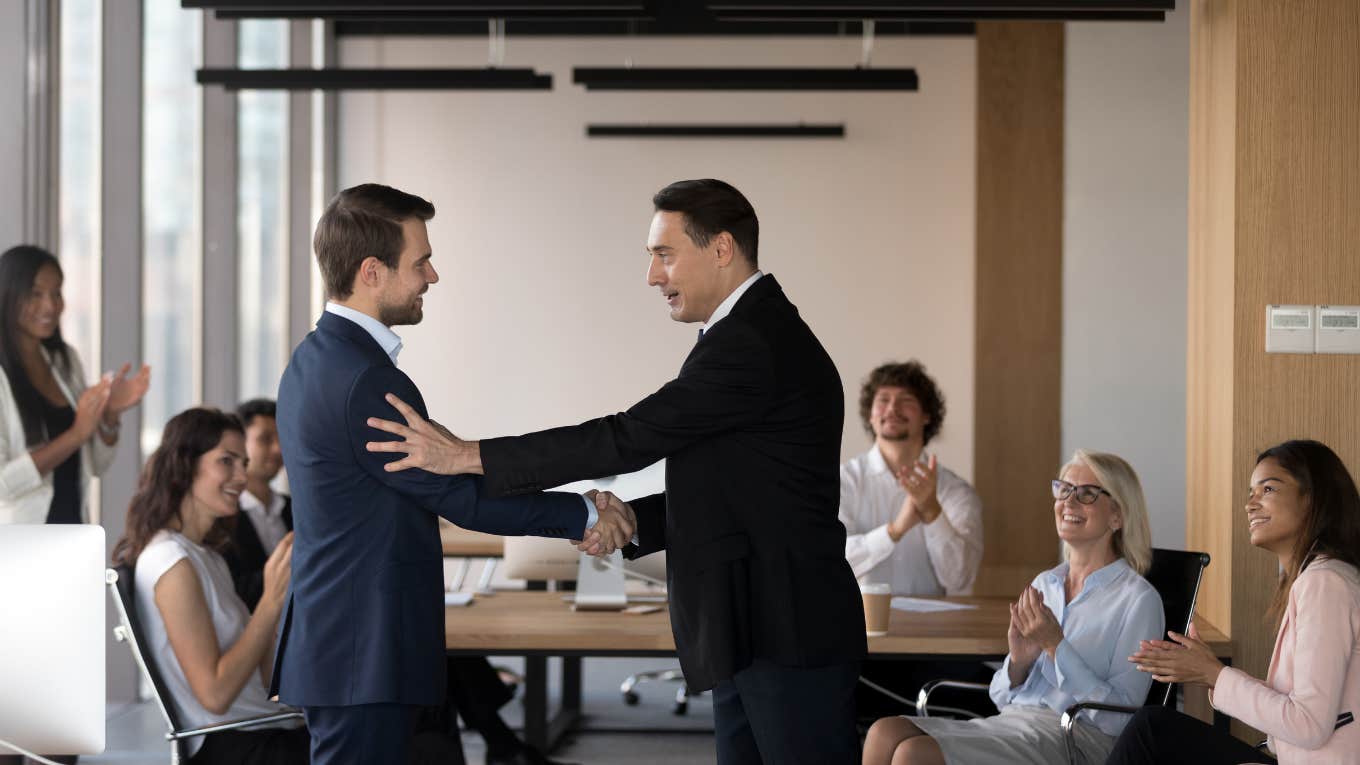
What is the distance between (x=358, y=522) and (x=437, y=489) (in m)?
0.17

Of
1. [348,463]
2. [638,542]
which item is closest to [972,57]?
[638,542]

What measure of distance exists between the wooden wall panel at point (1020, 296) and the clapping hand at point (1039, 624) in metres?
5.03

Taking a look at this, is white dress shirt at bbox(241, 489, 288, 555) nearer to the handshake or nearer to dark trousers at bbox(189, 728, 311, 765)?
dark trousers at bbox(189, 728, 311, 765)

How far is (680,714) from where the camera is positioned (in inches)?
247

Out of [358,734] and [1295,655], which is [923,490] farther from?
[358,734]

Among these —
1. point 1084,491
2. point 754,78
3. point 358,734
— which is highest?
point 754,78

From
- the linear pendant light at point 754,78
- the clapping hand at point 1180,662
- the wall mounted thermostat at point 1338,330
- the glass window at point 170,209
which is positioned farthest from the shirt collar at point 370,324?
the linear pendant light at point 754,78

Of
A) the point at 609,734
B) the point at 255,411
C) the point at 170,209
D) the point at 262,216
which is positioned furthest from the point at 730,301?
the point at 262,216

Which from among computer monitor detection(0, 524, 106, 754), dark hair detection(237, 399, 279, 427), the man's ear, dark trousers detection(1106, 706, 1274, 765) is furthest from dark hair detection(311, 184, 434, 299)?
dark hair detection(237, 399, 279, 427)

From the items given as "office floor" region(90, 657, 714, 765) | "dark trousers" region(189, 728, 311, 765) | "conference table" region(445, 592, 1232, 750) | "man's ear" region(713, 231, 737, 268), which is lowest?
"office floor" region(90, 657, 714, 765)

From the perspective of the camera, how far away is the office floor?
213 inches

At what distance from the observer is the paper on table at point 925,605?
13.9 feet

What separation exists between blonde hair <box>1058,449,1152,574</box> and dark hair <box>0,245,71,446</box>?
11.0ft

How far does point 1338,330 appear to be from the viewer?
A: 393cm
